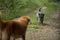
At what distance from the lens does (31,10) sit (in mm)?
14516

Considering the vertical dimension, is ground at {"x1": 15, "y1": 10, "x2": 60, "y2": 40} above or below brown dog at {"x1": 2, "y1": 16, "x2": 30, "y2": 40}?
below

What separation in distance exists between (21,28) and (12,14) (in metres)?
4.64

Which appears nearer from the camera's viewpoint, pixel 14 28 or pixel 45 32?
pixel 14 28

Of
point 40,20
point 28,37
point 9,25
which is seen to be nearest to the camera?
point 9,25

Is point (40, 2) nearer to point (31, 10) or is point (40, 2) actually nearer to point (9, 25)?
point (31, 10)

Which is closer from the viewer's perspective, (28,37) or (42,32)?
(28,37)

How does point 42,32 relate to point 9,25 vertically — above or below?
below

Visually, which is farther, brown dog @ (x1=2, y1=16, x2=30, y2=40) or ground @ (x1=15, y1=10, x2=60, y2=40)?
ground @ (x1=15, y1=10, x2=60, y2=40)

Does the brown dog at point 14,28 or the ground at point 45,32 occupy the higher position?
the brown dog at point 14,28

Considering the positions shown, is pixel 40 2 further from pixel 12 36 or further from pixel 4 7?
pixel 12 36

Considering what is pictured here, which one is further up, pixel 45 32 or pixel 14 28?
pixel 14 28

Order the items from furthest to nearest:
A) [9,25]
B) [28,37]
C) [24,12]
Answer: [24,12] → [28,37] → [9,25]

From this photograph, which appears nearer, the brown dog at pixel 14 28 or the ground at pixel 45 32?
the brown dog at pixel 14 28

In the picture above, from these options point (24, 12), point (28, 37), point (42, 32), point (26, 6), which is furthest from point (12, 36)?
point (26, 6)
